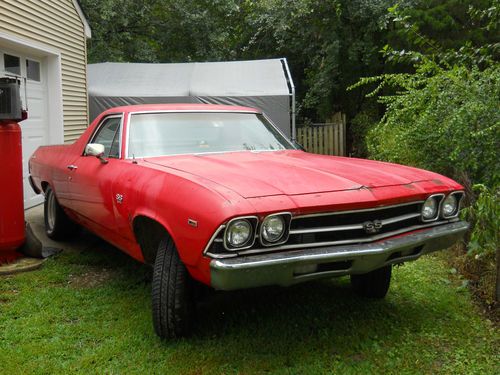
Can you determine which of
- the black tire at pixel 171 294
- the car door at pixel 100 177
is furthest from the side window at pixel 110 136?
the black tire at pixel 171 294

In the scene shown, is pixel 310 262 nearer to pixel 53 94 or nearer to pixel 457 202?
pixel 457 202

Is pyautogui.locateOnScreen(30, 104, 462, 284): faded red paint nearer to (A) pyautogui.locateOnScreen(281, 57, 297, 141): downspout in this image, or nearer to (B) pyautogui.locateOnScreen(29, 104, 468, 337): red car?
(B) pyautogui.locateOnScreen(29, 104, 468, 337): red car

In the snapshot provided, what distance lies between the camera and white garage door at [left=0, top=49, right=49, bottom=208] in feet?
25.5

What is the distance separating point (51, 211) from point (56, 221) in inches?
9.4

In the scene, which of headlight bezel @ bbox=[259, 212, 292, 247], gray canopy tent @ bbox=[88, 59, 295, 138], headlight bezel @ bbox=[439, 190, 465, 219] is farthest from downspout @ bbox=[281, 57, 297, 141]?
headlight bezel @ bbox=[259, 212, 292, 247]

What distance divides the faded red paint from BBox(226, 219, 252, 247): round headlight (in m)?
0.07

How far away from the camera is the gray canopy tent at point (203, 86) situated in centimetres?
1226

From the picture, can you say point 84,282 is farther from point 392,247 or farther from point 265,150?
point 392,247

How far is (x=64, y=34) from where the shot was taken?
935 centimetres

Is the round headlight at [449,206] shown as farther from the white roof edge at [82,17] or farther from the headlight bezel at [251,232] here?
the white roof edge at [82,17]

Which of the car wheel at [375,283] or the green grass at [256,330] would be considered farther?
the car wheel at [375,283]

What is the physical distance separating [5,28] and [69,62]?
2627 millimetres

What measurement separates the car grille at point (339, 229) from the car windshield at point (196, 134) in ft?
5.03

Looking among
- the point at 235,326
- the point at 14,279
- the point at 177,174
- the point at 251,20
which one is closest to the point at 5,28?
the point at 14,279
